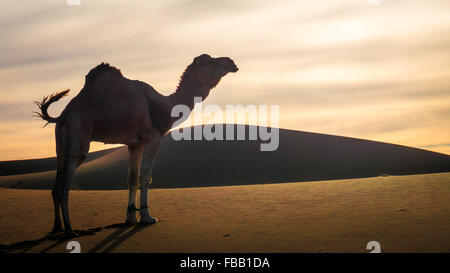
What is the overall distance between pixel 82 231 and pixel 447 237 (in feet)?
24.6

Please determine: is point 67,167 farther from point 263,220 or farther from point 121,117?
point 263,220

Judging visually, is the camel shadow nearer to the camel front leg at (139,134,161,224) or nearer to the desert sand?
the desert sand

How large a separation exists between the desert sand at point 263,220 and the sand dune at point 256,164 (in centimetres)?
3622

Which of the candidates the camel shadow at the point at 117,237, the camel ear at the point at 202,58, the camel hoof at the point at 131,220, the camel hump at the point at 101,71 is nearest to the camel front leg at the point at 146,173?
the camel hoof at the point at 131,220

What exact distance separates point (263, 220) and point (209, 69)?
4.14 meters

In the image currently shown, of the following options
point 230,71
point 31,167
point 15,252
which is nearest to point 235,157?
point 230,71

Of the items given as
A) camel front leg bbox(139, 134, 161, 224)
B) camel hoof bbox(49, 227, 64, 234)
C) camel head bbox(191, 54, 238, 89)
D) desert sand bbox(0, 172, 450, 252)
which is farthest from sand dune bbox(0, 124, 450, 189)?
camel hoof bbox(49, 227, 64, 234)

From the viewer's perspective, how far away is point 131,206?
1378 cm

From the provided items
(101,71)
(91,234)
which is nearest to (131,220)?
(91,234)

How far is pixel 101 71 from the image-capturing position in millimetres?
13172

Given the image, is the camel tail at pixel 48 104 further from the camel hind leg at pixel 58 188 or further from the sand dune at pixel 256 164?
the sand dune at pixel 256 164

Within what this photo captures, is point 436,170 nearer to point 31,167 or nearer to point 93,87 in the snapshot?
point 93,87

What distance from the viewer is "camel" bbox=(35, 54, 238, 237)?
1220 cm
